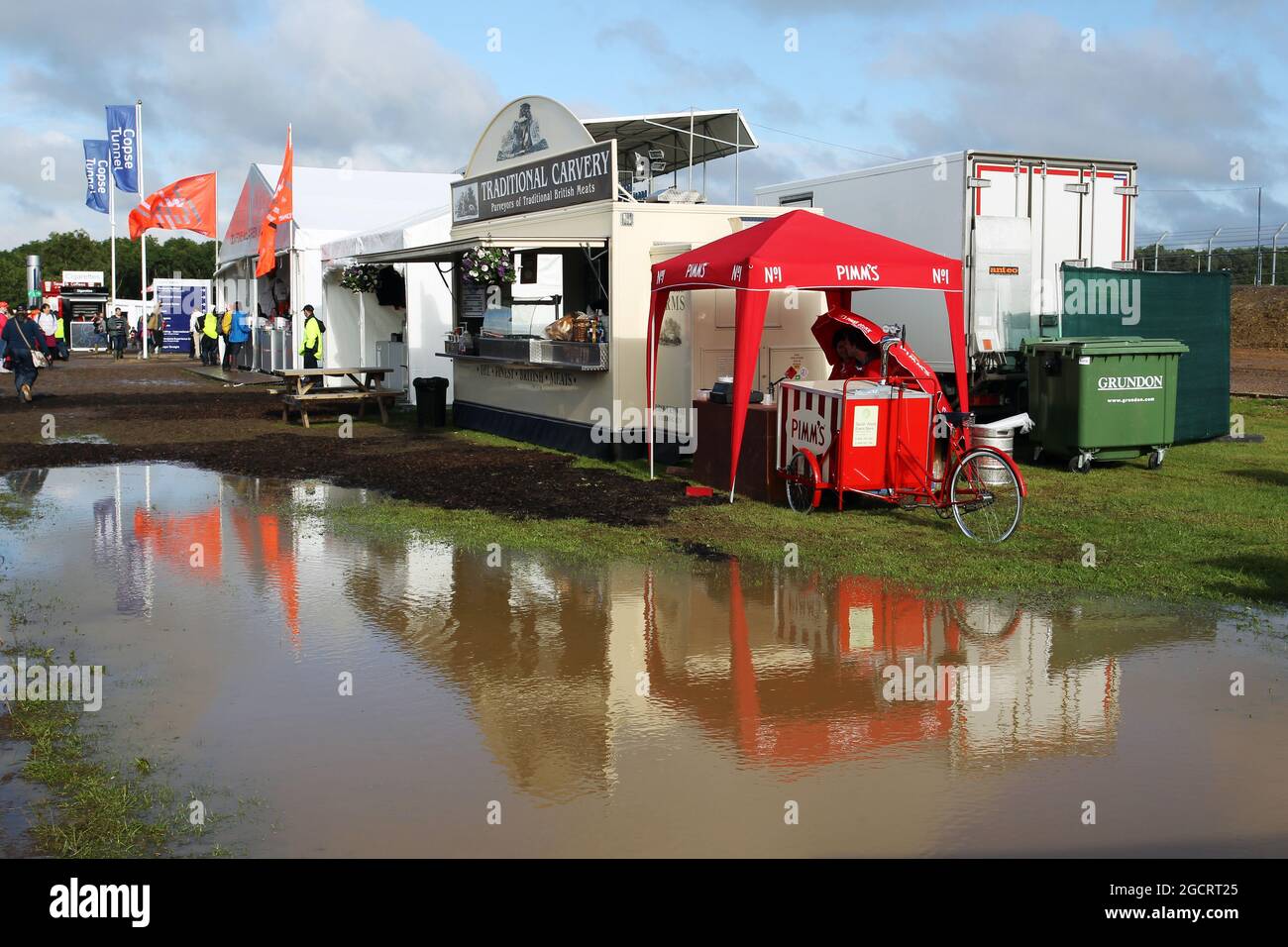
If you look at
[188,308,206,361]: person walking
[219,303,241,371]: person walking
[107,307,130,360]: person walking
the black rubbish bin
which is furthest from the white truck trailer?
[107,307,130,360]: person walking

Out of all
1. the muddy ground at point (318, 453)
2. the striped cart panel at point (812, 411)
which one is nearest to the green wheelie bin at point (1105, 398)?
the striped cart panel at point (812, 411)

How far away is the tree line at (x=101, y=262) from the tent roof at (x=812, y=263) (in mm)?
84390

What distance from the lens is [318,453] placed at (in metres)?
16.2

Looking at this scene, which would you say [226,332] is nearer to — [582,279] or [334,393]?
[334,393]

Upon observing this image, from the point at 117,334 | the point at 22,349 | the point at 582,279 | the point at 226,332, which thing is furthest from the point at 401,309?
the point at 117,334

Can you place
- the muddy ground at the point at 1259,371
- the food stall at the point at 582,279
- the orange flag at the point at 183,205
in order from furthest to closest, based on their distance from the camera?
1. the orange flag at the point at 183,205
2. the muddy ground at the point at 1259,371
3. the food stall at the point at 582,279

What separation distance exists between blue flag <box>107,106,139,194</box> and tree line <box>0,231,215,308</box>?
4954cm

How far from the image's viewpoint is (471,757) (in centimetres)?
532

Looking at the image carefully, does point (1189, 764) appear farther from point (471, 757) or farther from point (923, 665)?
point (471, 757)

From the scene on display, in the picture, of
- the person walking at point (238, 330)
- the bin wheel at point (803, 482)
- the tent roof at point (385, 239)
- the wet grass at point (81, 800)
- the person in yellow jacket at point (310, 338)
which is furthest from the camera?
the person walking at point (238, 330)

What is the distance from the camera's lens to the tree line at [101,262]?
95375 millimetres

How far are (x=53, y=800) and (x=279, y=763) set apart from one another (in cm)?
86

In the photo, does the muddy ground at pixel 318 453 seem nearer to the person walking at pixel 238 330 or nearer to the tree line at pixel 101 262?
the person walking at pixel 238 330

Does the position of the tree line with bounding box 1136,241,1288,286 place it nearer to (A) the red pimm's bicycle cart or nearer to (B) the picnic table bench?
(B) the picnic table bench
